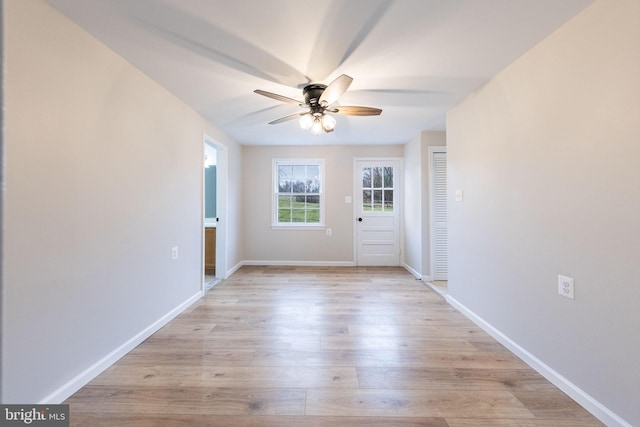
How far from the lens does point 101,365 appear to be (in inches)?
74.7

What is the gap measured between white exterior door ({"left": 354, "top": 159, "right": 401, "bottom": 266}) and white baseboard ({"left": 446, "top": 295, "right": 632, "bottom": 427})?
2464mm

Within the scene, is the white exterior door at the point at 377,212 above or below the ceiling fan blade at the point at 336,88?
below

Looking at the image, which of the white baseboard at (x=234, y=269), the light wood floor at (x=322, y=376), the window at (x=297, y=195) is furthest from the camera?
the window at (x=297, y=195)

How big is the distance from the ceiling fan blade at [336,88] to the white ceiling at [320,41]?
0.18m

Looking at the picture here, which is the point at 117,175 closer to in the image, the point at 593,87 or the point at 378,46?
the point at 378,46

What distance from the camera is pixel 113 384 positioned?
1.79 m

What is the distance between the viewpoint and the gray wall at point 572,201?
141 centimetres

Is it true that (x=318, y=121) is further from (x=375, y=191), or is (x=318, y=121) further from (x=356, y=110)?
(x=375, y=191)

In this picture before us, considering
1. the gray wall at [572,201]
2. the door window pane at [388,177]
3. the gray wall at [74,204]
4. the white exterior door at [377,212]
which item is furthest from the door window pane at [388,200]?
the gray wall at [74,204]

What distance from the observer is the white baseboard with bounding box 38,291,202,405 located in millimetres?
1615

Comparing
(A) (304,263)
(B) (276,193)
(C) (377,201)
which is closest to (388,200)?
(C) (377,201)

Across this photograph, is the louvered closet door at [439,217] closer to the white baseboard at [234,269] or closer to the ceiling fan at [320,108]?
the ceiling fan at [320,108]

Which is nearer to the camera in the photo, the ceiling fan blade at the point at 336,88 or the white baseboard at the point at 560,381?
the white baseboard at the point at 560,381

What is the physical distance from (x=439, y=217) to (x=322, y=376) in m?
2.93
